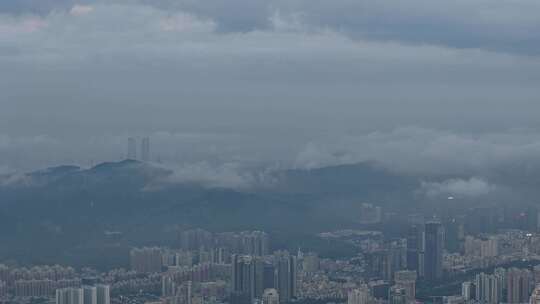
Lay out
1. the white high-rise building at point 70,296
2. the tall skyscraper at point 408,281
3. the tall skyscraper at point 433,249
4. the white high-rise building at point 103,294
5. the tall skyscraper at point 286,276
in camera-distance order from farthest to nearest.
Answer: the tall skyscraper at point 433,249 < the tall skyscraper at point 286,276 < the tall skyscraper at point 408,281 < the white high-rise building at point 103,294 < the white high-rise building at point 70,296

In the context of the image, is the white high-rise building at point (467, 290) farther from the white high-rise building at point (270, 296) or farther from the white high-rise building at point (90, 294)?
the white high-rise building at point (90, 294)

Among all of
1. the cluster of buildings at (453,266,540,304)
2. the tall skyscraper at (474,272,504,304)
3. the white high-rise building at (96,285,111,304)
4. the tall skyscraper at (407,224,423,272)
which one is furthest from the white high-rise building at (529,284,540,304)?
the white high-rise building at (96,285,111,304)

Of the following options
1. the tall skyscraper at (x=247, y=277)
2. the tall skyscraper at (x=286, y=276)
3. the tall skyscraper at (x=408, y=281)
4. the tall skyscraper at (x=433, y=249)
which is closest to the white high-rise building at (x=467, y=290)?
the tall skyscraper at (x=408, y=281)

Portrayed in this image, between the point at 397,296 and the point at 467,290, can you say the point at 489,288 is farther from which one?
the point at 397,296

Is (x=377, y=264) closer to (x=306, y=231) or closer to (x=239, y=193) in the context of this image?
(x=306, y=231)

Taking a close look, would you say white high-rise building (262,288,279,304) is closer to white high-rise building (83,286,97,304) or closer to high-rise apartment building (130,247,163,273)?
high-rise apartment building (130,247,163,273)

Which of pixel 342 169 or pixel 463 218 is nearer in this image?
pixel 463 218

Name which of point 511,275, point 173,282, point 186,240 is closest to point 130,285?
point 173,282
